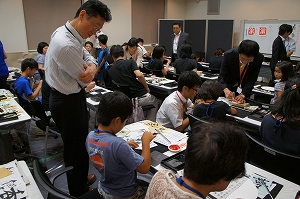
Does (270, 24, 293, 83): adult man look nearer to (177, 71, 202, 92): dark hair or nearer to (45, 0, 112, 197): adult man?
(177, 71, 202, 92): dark hair

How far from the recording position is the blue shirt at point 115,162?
1302mm

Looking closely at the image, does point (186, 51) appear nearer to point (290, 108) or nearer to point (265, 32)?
point (290, 108)

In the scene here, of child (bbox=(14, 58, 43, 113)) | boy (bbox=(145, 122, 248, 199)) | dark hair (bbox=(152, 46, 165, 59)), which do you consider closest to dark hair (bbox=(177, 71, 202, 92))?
boy (bbox=(145, 122, 248, 199))

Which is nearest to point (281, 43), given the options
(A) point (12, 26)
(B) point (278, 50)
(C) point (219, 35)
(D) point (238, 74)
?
(B) point (278, 50)

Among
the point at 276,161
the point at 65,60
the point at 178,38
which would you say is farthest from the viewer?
the point at 178,38

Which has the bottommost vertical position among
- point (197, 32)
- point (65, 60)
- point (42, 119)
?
point (42, 119)

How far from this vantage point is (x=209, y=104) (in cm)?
220

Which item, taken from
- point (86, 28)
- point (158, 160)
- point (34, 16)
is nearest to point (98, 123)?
point (158, 160)

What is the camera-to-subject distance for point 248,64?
2.99 m

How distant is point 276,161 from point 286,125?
303 mm

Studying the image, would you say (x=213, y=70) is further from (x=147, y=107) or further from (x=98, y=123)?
(x=98, y=123)

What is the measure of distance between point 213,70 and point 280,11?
368 centimetres

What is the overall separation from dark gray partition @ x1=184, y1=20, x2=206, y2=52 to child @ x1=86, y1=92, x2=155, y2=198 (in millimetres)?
7562

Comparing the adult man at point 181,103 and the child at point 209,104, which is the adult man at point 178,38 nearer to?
the adult man at point 181,103
